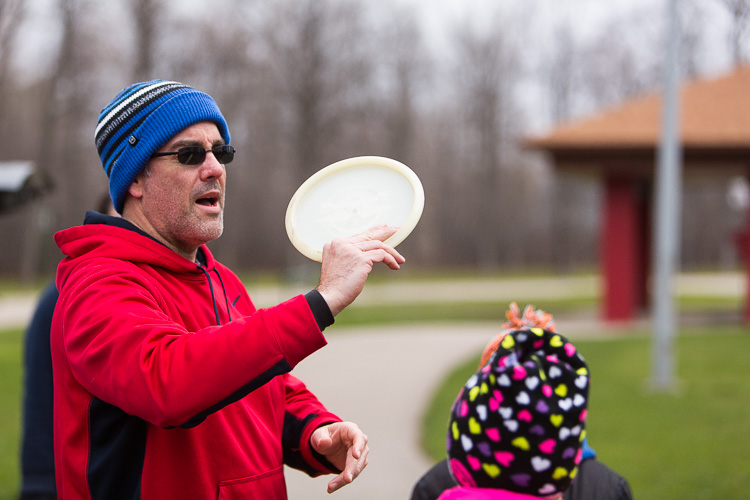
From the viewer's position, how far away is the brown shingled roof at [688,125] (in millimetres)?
14672

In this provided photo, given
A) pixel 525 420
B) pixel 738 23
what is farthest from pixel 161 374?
pixel 738 23

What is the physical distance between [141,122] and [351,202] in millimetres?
583

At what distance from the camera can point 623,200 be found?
53.1 ft

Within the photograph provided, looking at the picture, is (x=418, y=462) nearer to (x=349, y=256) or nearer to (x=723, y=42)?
(x=723, y=42)

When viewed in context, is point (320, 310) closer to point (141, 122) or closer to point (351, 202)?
point (351, 202)

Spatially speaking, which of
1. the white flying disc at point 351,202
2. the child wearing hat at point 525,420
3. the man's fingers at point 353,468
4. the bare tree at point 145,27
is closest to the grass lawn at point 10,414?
the man's fingers at point 353,468

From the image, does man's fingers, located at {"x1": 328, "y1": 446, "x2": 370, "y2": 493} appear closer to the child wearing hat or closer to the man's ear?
the child wearing hat

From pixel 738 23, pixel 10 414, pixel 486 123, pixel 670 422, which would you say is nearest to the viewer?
pixel 738 23

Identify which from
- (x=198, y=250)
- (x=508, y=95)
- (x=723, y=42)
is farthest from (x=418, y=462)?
(x=508, y=95)

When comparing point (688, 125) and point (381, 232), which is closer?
point (381, 232)

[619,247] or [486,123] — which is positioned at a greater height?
[486,123]

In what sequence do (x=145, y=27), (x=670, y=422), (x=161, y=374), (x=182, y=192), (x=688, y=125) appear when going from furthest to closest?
(x=145, y=27), (x=688, y=125), (x=670, y=422), (x=182, y=192), (x=161, y=374)

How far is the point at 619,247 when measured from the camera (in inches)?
634

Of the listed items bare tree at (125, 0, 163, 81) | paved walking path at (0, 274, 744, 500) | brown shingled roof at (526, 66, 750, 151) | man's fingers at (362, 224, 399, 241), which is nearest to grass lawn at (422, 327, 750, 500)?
paved walking path at (0, 274, 744, 500)
